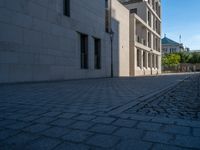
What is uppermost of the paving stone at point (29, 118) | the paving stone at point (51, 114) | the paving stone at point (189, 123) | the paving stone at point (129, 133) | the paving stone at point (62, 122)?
the paving stone at point (51, 114)

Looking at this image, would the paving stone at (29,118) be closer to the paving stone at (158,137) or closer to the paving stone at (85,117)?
the paving stone at (85,117)

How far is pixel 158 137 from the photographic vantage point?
3.09 m

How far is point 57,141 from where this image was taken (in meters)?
2.98

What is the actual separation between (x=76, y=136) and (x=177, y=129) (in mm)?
1415

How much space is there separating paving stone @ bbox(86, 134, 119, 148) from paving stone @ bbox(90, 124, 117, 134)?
22 cm

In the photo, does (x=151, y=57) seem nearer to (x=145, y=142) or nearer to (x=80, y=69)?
(x=80, y=69)

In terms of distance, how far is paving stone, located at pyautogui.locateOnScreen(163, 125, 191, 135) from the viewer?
3.31 meters

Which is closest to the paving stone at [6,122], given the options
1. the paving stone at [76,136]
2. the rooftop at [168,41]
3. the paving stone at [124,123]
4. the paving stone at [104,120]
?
the paving stone at [76,136]

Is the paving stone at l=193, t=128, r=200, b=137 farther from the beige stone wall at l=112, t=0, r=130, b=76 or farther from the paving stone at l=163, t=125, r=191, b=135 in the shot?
the beige stone wall at l=112, t=0, r=130, b=76

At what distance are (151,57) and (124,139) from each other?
143ft

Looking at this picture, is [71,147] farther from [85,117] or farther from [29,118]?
[29,118]

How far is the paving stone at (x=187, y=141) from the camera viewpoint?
2.80 m

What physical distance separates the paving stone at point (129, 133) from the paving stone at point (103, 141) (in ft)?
0.51

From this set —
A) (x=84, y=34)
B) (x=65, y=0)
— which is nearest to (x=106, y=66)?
(x=84, y=34)
